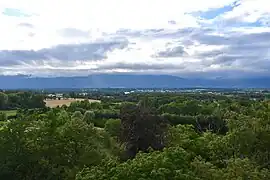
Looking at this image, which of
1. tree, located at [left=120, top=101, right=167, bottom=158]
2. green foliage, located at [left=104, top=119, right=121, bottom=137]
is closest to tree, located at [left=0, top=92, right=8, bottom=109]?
green foliage, located at [left=104, top=119, right=121, bottom=137]

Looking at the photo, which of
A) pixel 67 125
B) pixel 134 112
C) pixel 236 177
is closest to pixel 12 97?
pixel 134 112

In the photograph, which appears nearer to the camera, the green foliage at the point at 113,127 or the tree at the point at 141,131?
the tree at the point at 141,131

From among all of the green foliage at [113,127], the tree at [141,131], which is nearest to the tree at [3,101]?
the green foliage at [113,127]

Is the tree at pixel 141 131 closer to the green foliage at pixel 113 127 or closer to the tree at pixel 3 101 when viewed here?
the green foliage at pixel 113 127

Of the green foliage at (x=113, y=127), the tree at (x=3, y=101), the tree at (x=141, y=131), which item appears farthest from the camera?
the tree at (x=3, y=101)

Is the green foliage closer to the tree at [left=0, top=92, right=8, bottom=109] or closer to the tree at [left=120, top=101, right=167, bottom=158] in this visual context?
the tree at [left=120, top=101, right=167, bottom=158]

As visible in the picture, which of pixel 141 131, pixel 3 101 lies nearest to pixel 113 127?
pixel 141 131

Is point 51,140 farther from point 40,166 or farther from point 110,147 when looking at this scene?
point 110,147

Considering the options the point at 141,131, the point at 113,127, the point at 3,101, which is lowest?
the point at 113,127

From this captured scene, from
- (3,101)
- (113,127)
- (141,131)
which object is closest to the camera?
(141,131)

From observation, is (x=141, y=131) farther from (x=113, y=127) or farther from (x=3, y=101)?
(x=3, y=101)

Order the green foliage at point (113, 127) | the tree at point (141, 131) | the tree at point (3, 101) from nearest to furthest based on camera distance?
1. the tree at point (141, 131)
2. the green foliage at point (113, 127)
3. the tree at point (3, 101)
